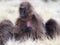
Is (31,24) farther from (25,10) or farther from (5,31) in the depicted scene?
(5,31)

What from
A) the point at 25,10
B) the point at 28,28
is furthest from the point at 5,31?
the point at 25,10

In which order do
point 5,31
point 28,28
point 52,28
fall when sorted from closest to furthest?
1. point 5,31
2. point 28,28
3. point 52,28

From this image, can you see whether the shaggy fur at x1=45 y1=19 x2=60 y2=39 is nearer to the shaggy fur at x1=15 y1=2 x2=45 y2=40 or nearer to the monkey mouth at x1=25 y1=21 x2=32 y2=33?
the shaggy fur at x1=15 y1=2 x2=45 y2=40

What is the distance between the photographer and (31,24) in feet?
33.0

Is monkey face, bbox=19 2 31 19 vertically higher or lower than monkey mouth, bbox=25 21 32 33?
higher

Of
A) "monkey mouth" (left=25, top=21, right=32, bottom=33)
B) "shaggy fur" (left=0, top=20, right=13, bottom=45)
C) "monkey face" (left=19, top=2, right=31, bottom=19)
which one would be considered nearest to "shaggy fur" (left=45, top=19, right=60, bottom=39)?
"monkey mouth" (left=25, top=21, right=32, bottom=33)

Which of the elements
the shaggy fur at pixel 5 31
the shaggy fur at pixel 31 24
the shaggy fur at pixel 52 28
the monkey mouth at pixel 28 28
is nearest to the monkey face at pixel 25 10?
the shaggy fur at pixel 31 24

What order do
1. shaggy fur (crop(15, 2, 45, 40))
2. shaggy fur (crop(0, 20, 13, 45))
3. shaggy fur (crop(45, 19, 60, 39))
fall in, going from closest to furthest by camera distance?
shaggy fur (crop(0, 20, 13, 45)), shaggy fur (crop(15, 2, 45, 40)), shaggy fur (crop(45, 19, 60, 39))

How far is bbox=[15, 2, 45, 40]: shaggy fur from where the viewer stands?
9.96 m

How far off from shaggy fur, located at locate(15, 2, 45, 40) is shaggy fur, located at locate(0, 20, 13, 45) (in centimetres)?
25

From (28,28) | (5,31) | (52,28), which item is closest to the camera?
(5,31)

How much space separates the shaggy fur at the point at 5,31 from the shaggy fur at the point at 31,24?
0.25 m

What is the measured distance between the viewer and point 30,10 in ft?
32.8

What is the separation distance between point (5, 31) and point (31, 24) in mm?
797
